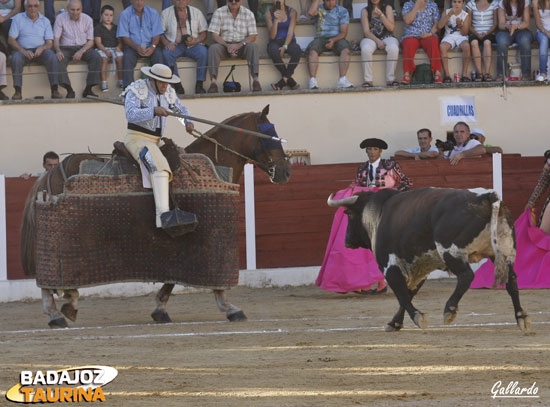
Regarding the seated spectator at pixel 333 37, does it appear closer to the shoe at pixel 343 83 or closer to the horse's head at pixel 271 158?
the shoe at pixel 343 83

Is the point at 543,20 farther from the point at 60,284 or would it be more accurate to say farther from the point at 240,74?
the point at 60,284

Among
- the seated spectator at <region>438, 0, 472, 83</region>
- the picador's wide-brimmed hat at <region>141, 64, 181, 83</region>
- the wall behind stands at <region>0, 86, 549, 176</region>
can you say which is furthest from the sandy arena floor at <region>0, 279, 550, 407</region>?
the seated spectator at <region>438, 0, 472, 83</region>

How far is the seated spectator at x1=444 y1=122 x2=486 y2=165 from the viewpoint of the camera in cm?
1097

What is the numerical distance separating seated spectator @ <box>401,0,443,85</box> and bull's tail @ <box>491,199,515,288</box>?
20.6 feet

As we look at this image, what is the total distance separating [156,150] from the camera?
24.7 feet

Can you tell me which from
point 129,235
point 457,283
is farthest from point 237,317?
point 457,283

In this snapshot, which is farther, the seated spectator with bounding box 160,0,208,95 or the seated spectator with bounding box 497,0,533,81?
the seated spectator with bounding box 497,0,533,81

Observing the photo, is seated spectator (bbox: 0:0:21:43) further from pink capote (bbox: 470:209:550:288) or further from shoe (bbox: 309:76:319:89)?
pink capote (bbox: 470:209:550:288)

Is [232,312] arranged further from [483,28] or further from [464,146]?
[483,28]

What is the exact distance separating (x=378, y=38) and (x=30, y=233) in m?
5.56

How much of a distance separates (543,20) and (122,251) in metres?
6.52

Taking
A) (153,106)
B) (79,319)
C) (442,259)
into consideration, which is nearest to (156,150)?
(153,106)

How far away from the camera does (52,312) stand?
784cm

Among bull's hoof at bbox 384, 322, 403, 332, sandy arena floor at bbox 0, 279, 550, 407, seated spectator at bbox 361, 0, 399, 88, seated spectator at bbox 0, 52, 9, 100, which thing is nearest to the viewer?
sandy arena floor at bbox 0, 279, 550, 407
